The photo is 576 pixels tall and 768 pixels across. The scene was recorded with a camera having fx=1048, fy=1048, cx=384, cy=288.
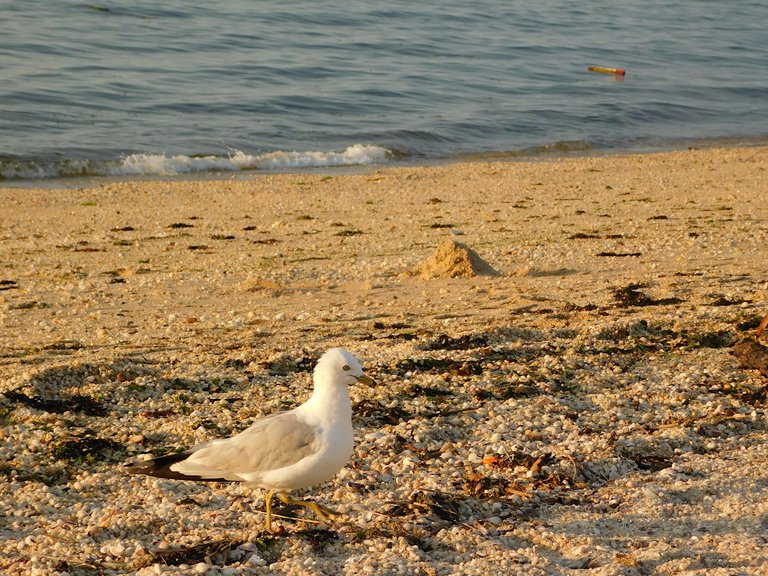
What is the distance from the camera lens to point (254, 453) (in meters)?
4.19

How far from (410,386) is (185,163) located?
477 inches


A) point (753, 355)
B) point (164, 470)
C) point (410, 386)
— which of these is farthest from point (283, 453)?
point (753, 355)

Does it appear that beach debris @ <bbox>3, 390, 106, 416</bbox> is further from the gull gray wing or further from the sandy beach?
the gull gray wing

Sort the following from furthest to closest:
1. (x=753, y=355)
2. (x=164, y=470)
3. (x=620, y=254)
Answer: (x=620, y=254) < (x=753, y=355) < (x=164, y=470)

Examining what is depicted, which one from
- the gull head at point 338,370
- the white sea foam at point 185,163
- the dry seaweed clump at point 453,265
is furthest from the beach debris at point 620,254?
the white sea foam at point 185,163

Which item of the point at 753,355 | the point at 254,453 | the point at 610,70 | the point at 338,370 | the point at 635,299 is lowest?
the point at 635,299

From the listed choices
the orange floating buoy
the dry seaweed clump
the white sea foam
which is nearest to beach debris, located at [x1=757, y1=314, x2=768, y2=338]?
the dry seaweed clump

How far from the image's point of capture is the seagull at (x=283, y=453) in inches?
163

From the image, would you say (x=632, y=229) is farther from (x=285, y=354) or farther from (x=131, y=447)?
(x=131, y=447)

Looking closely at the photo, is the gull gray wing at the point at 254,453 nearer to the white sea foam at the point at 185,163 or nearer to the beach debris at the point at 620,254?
the beach debris at the point at 620,254

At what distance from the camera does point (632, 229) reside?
429 inches

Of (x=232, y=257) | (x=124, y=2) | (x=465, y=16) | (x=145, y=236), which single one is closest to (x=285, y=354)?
(x=232, y=257)

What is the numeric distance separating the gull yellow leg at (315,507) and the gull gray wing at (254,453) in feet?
0.96

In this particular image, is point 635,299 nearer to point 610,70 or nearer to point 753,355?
point 753,355
